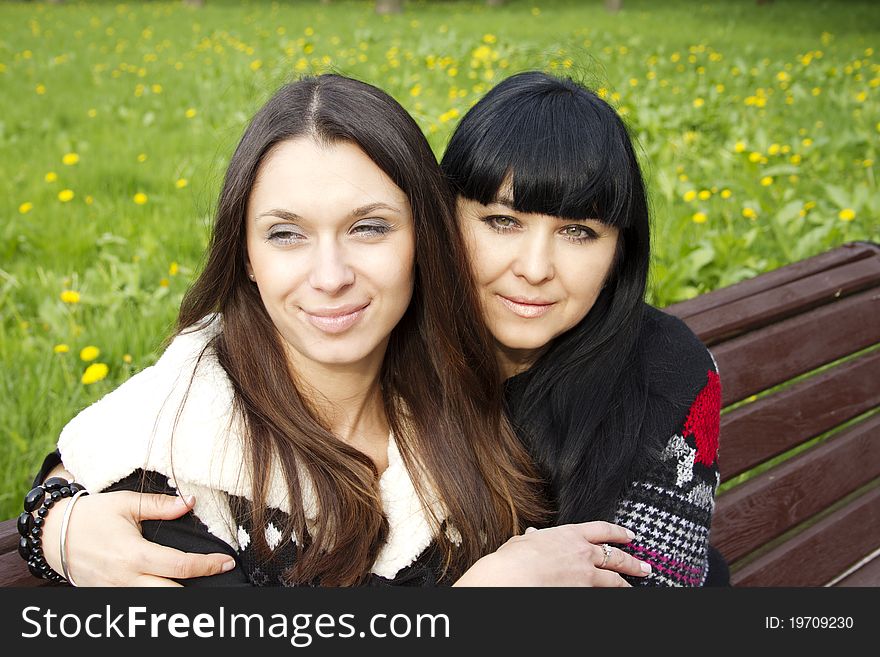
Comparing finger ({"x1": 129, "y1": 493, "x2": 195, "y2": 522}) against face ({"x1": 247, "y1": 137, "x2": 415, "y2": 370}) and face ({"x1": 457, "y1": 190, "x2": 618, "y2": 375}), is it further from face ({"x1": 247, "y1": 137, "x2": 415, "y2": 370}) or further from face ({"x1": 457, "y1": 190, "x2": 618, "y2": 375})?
face ({"x1": 457, "y1": 190, "x2": 618, "y2": 375})

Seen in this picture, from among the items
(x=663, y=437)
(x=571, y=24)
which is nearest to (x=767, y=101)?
(x=663, y=437)

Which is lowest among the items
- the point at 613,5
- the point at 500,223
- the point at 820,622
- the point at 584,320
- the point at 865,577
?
the point at 865,577

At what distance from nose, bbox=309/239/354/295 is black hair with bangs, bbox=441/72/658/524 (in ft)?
1.30

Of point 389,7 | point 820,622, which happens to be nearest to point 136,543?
point 820,622

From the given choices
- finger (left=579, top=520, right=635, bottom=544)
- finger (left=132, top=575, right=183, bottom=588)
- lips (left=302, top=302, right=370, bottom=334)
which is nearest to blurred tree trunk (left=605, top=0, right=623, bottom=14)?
finger (left=579, top=520, right=635, bottom=544)

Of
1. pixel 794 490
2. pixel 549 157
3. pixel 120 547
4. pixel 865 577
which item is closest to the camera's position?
pixel 120 547

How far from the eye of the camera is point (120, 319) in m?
3.12

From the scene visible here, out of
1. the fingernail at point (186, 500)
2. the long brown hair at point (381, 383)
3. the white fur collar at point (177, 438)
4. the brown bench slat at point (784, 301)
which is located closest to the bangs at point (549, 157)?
the long brown hair at point (381, 383)

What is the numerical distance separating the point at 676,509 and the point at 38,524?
118cm

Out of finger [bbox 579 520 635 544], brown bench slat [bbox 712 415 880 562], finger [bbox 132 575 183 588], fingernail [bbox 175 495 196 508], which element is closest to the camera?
finger [bbox 132 575 183 588]

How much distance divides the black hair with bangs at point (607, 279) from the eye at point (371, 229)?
0.29 m

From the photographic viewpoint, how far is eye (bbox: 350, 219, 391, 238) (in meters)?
1.55

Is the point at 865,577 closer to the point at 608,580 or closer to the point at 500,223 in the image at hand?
the point at 608,580

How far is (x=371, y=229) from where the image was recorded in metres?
1.57
